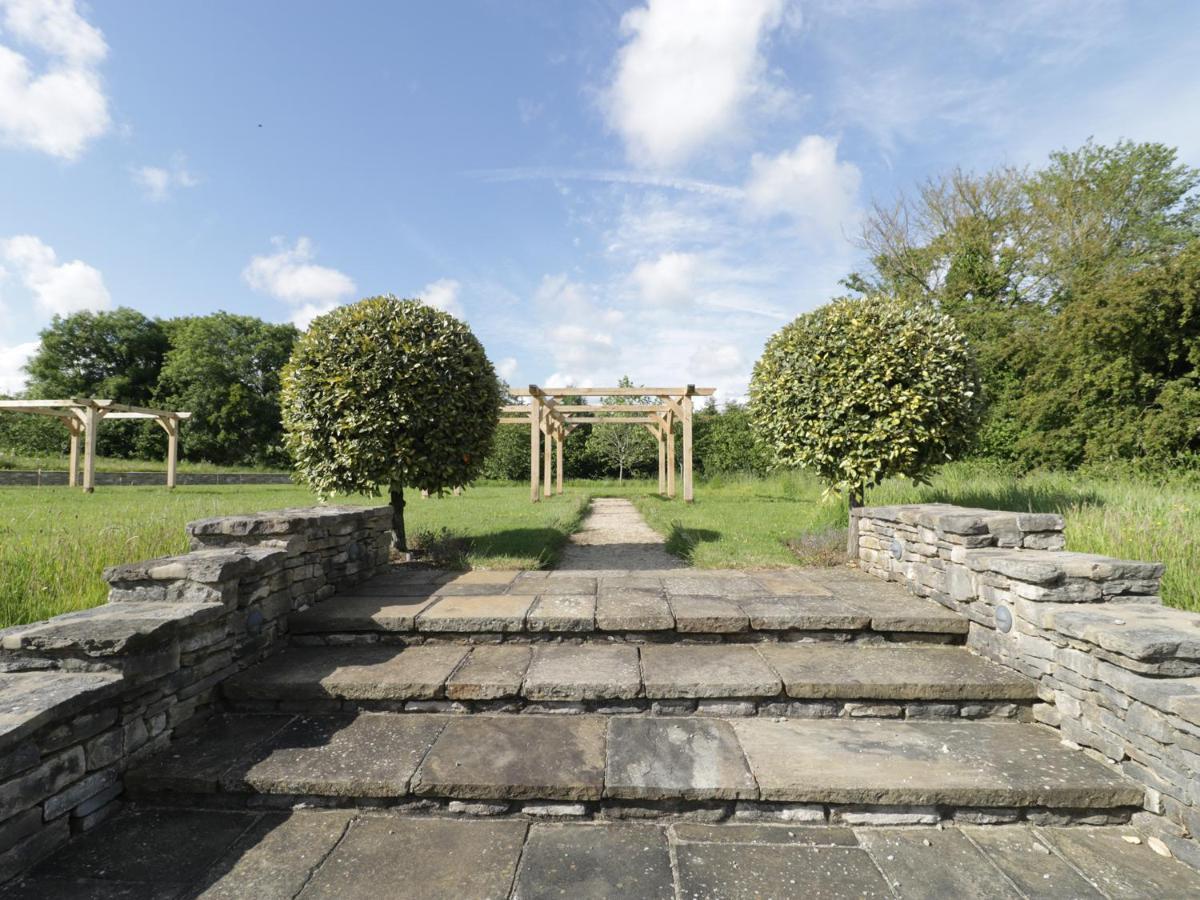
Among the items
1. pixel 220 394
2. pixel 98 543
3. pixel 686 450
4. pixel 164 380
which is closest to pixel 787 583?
pixel 98 543

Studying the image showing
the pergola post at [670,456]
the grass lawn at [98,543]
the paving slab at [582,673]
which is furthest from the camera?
the pergola post at [670,456]

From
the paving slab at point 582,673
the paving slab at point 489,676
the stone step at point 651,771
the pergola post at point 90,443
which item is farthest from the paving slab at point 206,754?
the pergola post at point 90,443

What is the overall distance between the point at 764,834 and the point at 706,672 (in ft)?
2.70

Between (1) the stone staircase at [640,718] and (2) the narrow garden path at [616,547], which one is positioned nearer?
(1) the stone staircase at [640,718]

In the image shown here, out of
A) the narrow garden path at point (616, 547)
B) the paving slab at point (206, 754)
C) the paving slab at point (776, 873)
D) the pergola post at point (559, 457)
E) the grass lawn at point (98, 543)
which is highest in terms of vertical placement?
the pergola post at point (559, 457)

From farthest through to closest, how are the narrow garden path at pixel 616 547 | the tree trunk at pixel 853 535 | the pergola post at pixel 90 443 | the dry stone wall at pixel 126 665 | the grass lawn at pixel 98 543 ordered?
the pergola post at pixel 90 443 → the narrow garden path at pixel 616 547 → the tree trunk at pixel 853 535 → the grass lawn at pixel 98 543 → the dry stone wall at pixel 126 665

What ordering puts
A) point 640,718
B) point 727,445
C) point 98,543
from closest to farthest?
1. point 640,718
2. point 98,543
3. point 727,445

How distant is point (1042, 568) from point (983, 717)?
0.82 metres

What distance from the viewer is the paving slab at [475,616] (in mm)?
3277

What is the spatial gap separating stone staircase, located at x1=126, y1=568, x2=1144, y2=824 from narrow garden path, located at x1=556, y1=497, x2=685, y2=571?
1.95 meters

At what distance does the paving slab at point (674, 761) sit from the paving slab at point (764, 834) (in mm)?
114

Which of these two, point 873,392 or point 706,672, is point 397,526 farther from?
point 873,392

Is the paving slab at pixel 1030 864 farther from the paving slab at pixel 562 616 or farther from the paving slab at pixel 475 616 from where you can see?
the paving slab at pixel 475 616

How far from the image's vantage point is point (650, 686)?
266 centimetres
